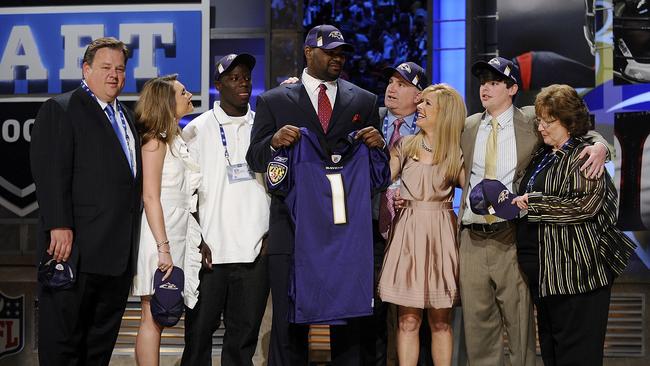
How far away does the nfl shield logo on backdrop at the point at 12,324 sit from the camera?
5715 mm

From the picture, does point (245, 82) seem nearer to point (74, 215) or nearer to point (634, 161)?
point (74, 215)

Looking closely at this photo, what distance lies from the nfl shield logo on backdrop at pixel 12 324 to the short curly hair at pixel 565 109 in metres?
3.42

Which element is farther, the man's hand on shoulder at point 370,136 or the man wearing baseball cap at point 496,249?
the man wearing baseball cap at point 496,249

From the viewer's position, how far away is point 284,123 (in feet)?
14.1

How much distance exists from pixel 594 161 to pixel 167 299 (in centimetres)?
206

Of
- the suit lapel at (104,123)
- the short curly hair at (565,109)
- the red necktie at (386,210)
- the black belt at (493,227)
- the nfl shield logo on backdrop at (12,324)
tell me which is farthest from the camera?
the nfl shield logo on backdrop at (12,324)

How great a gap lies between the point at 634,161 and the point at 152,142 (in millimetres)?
3010

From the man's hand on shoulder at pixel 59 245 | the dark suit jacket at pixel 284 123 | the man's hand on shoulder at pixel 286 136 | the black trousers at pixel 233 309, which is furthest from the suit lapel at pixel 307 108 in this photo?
the man's hand on shoulder at pixel 59 245

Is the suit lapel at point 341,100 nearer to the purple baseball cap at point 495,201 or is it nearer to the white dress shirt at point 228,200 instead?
the white dress shirt at point 228,200

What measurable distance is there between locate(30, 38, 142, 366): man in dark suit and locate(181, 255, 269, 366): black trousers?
0.47 m

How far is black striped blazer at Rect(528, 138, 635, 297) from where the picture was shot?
423 centimetres

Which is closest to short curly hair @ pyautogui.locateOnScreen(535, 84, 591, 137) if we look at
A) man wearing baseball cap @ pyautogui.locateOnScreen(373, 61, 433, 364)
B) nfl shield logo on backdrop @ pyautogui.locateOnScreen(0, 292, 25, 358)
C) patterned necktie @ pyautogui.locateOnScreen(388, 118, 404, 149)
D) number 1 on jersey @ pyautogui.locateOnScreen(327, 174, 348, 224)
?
man wearing baseball cap @ pyautogui.locateOnScreen(373, 61, 433, 364)

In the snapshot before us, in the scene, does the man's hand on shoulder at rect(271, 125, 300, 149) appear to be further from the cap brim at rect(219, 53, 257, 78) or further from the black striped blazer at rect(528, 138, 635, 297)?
the black striped blazer at rect(528, 138, 635, 297)

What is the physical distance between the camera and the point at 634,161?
5.66m
